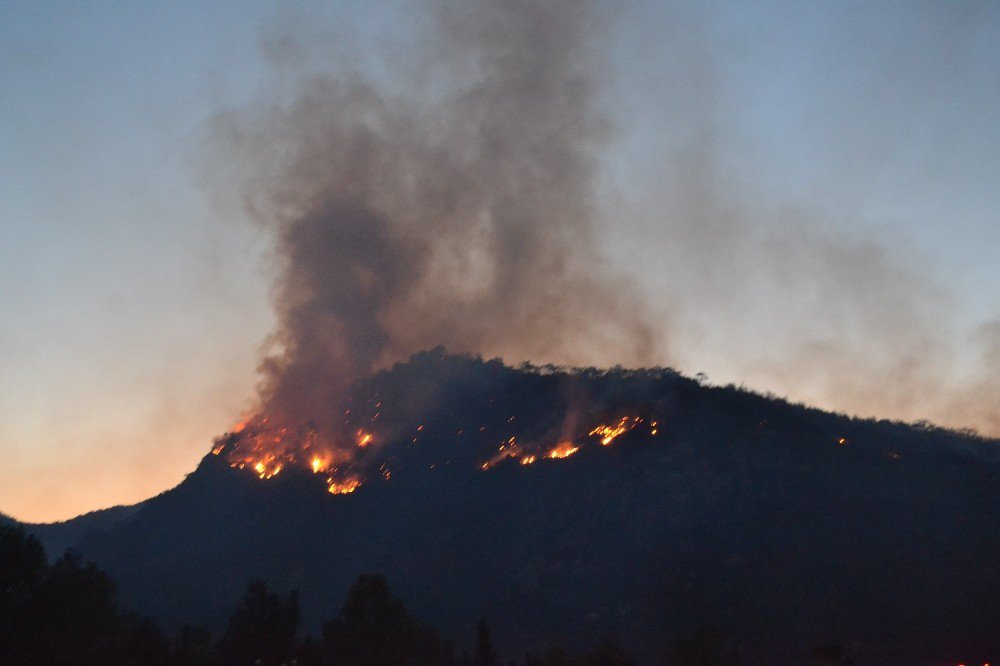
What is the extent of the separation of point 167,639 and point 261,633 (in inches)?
569

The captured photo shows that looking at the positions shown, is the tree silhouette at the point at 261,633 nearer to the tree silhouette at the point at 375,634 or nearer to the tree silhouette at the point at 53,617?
the tree silhouette at the point at 375,634

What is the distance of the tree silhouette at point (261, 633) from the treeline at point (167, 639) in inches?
5.5

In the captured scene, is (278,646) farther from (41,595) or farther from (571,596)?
(571,596)

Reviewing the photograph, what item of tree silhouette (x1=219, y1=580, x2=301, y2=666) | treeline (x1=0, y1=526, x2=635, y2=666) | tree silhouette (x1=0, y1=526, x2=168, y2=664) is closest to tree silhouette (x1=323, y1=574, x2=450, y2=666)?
treeline (x1=0, y1=526, x2=635, y2=666)

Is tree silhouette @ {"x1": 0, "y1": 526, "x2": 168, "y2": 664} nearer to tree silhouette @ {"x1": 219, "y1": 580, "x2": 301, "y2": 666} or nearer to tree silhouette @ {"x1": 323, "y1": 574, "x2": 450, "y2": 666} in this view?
tree silhouette @ {"x1": 219, "y1": 580, "x2": 301, "y2": 666}

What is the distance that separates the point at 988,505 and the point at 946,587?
35779 mm

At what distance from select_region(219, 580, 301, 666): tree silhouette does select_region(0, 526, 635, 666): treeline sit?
0.14 metres

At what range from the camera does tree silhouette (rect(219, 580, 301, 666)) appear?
125500 mm

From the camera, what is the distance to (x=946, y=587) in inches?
6550

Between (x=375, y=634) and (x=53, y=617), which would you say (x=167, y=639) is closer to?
(x=53, y=617)

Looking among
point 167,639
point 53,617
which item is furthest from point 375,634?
point 53,617

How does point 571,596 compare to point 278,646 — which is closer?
point 278,646

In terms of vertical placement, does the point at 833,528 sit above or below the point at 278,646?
above

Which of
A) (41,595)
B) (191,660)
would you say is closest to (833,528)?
(191,660)
